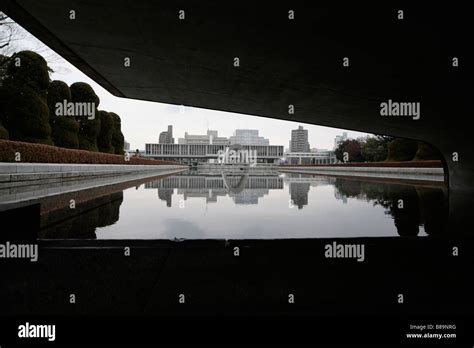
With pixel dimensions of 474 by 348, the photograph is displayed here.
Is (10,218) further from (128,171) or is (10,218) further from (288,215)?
(128,171)

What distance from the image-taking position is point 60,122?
26.0 metres

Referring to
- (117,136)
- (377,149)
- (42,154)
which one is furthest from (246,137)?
(42,154)

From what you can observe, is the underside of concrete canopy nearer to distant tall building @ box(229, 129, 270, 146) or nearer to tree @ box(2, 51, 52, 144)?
tree @ box(2, 51, 52, 144)

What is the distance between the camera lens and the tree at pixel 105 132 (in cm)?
3494

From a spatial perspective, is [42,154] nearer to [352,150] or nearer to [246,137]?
[352,150]

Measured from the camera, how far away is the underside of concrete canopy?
4.95 m

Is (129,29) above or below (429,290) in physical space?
above

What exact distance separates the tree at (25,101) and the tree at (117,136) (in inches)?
711

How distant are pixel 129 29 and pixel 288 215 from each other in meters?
5.58

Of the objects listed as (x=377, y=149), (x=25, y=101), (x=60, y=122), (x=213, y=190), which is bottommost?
(x=213, y=190)

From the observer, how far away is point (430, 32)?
5074 mm

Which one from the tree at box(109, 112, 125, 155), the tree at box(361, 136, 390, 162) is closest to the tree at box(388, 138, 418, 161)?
the tree at box(361, 136, 390, 162)

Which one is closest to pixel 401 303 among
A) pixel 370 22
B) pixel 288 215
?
pixel 370 22

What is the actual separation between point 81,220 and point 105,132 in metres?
31.5
